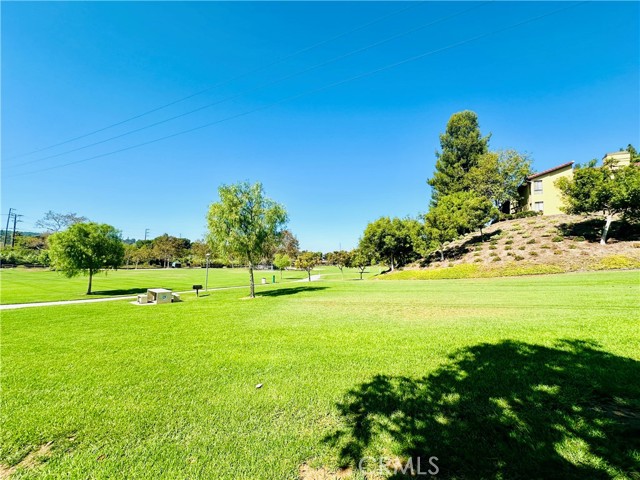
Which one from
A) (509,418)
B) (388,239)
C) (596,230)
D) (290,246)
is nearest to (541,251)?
(596,230)

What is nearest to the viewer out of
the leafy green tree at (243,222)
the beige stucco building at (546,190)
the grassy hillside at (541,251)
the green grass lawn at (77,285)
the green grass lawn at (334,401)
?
the green grass lawn at (334,401)

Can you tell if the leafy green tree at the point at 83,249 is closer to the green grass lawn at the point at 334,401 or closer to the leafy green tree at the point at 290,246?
the green grass lawn at the point at 334,401

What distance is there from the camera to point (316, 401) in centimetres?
425

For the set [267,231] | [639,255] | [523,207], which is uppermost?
[523,207]

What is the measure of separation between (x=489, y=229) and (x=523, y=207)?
10.1 m

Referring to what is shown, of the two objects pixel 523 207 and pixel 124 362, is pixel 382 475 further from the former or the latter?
pixel 523 207

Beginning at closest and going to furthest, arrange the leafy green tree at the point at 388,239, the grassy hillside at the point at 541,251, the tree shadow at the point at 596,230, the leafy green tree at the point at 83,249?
the grassy hillside at the point at 541,251, the leafy green tree at the point at 83,249, the tree shadow at the point at 596,230, the leafy green tree at the point at 388,239

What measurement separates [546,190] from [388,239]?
26.2 metres

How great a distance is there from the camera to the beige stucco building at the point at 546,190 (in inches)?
1572

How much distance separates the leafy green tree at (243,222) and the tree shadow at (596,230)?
32.4 meters

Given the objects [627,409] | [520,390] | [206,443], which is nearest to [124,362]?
[206,443]

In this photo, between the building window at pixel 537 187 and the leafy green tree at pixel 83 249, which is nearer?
the leafy green tree at pixel 83 249

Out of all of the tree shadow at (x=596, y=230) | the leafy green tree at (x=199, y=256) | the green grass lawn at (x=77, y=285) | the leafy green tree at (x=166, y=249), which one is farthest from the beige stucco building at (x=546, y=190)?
the leafy green tree at (x=166, y=249)

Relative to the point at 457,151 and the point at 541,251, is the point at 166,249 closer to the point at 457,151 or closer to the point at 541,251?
the point at 457,151
